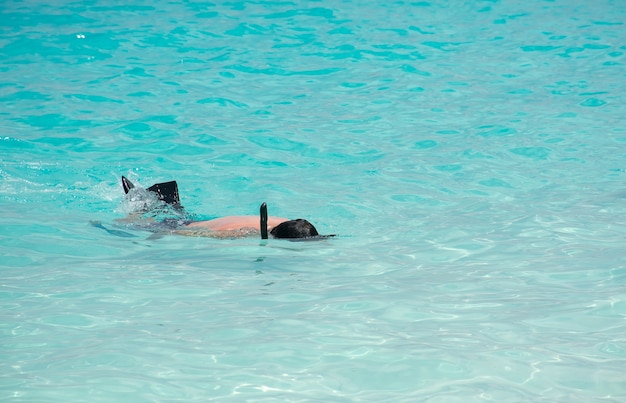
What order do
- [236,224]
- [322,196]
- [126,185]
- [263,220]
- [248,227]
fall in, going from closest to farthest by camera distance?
[263,220], [248,227], [236,224], [126,185], [322,196]

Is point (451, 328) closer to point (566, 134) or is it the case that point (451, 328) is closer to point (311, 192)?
point (311, 192)

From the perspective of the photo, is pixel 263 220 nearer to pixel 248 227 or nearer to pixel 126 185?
pixel 248 227

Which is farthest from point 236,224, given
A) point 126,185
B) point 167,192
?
point 126,185

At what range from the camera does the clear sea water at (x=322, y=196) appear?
3711 millimetres

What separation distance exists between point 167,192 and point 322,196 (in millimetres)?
1668

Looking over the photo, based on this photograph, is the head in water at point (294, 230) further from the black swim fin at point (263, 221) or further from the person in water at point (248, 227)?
the black swim fin at point (263, 221)

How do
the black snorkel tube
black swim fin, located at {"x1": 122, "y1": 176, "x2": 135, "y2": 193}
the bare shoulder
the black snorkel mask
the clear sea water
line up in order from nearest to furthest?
the clear sea water → the black snorkel tube → the black snorkel mask → the bare shoulder → black swim fin, located at {"x1": 122, "y1": 176, "x2": 135, "y2": 193}

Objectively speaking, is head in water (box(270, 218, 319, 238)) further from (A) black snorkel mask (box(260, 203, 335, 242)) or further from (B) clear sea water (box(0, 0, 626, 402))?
(B) clear sea water (box(0, 0, 626, 402))

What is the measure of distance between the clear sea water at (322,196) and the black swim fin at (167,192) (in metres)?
0.37

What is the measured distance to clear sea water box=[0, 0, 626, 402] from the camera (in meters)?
3.71

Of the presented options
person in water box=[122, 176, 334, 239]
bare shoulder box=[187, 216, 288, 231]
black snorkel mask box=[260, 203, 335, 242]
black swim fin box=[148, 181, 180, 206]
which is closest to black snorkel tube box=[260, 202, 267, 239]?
person in water box=[122, 176, 334, 239]

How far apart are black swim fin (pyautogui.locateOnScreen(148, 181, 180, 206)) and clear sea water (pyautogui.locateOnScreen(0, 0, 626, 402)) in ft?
1.20

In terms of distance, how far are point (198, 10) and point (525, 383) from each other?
15262 mm

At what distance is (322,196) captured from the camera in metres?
8.38
